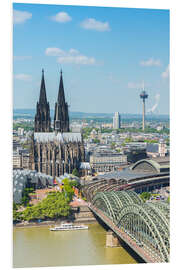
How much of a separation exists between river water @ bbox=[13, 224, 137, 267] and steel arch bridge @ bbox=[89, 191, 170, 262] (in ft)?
1.39

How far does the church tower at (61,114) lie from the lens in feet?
67.0

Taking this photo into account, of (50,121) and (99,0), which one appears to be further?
(50,121)

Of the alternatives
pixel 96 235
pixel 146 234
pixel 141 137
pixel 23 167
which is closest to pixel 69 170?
pixel 23 167

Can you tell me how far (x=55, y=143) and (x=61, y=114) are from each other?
1.81 m

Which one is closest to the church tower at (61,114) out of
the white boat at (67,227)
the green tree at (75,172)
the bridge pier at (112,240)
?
the green tree at (75,172)

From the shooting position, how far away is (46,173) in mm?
18844

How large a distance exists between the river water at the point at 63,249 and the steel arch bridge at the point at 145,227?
0.42 meters

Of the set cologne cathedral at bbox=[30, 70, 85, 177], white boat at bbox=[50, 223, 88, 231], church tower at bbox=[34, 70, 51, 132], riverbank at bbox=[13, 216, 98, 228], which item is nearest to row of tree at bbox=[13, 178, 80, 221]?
riverbank at bbox=[13, 216, 98, 228]

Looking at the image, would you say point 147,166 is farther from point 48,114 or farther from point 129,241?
point 129,241

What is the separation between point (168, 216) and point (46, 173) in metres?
10.4

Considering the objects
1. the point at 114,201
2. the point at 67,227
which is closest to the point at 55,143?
the point at 67,227

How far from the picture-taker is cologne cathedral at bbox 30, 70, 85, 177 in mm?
19000
